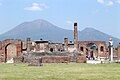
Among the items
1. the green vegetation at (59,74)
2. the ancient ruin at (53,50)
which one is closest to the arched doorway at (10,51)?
the ancient ruin at (53,50)

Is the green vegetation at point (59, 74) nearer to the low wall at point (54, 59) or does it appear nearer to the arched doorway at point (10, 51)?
the low wall at point (54, 59)

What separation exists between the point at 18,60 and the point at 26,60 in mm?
1620

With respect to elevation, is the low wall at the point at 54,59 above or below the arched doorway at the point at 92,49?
below

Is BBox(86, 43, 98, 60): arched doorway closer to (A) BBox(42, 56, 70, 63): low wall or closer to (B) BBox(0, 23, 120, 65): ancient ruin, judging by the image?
(B) BBox(0, 23, 120, 65): ancient ruin

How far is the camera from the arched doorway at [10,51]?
2594 inches

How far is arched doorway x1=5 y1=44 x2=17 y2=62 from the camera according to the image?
65875 millimetres

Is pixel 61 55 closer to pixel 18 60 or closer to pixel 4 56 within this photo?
pixel 18 60

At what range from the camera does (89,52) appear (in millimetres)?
78125

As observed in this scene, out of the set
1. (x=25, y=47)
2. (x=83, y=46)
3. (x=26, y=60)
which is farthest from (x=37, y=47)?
(x=26, y=60)

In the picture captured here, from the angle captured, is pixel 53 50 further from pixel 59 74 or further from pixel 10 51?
pixel 59 74

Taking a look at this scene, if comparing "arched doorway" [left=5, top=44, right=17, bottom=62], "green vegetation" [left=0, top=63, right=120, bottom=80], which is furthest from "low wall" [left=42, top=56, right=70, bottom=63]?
"green vegetation" [left=0, top=63, right=120, bottom=80]

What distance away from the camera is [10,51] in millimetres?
68750

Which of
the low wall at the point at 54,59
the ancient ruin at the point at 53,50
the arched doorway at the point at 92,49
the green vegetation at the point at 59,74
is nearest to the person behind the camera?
the green vegetation at the point at 59,74

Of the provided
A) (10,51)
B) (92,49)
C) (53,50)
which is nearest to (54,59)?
(53,50)
